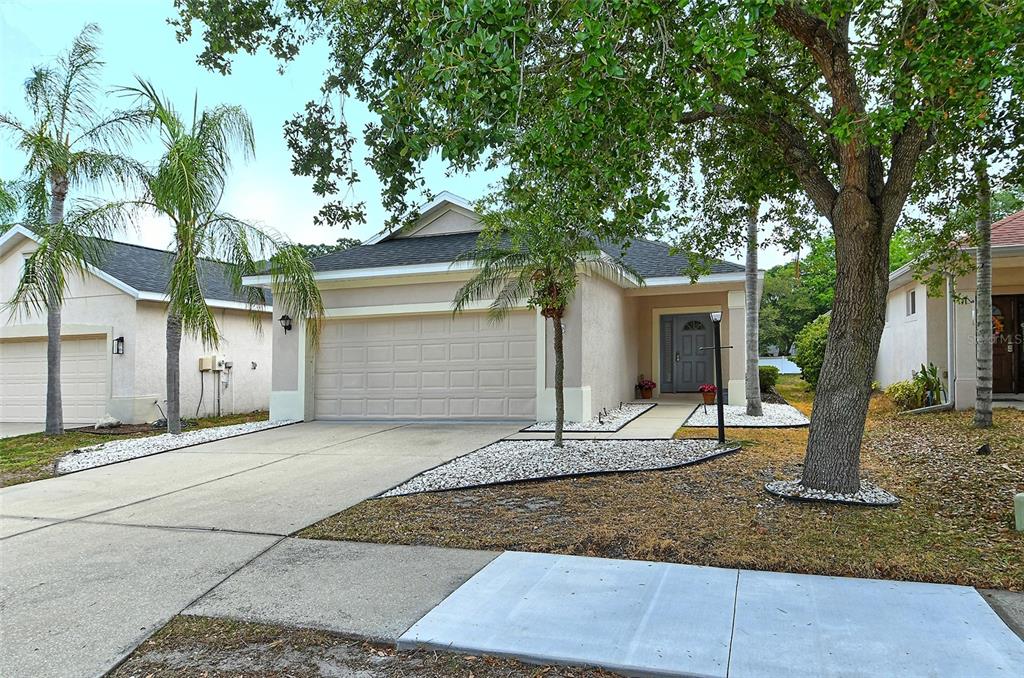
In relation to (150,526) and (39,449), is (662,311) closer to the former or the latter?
Answer: (150,526)

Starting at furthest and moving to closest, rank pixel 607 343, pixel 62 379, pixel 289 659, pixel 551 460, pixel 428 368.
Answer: pixel 62 379, pixel 607 343, pixel 428 368, pixel 551 460, pixel 289 659

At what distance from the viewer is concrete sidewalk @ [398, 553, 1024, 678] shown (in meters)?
2.92

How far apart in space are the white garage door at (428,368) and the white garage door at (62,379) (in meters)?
5.39

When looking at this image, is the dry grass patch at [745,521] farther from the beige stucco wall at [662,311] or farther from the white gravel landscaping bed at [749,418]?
the beige stucco wall at [662,311]

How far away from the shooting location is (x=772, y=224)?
31.4 ft

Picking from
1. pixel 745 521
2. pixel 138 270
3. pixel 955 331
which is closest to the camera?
pixel 745 521

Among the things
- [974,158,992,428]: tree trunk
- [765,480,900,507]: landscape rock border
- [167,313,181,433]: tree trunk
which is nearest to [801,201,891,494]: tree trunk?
[765,480,900,507]: landscape rock border

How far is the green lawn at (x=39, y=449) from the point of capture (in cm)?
821

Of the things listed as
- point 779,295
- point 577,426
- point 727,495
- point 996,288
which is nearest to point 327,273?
point 577,426

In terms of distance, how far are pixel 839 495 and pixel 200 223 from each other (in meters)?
10.2

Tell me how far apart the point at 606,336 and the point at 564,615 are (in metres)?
9.61

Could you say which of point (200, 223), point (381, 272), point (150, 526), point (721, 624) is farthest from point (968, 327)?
point (200, 223)

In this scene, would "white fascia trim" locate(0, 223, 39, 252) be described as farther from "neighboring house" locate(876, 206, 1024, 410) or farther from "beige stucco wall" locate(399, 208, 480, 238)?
"neighboring house" locate(876, 206, 1024, 410)

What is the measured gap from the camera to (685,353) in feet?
53.8
